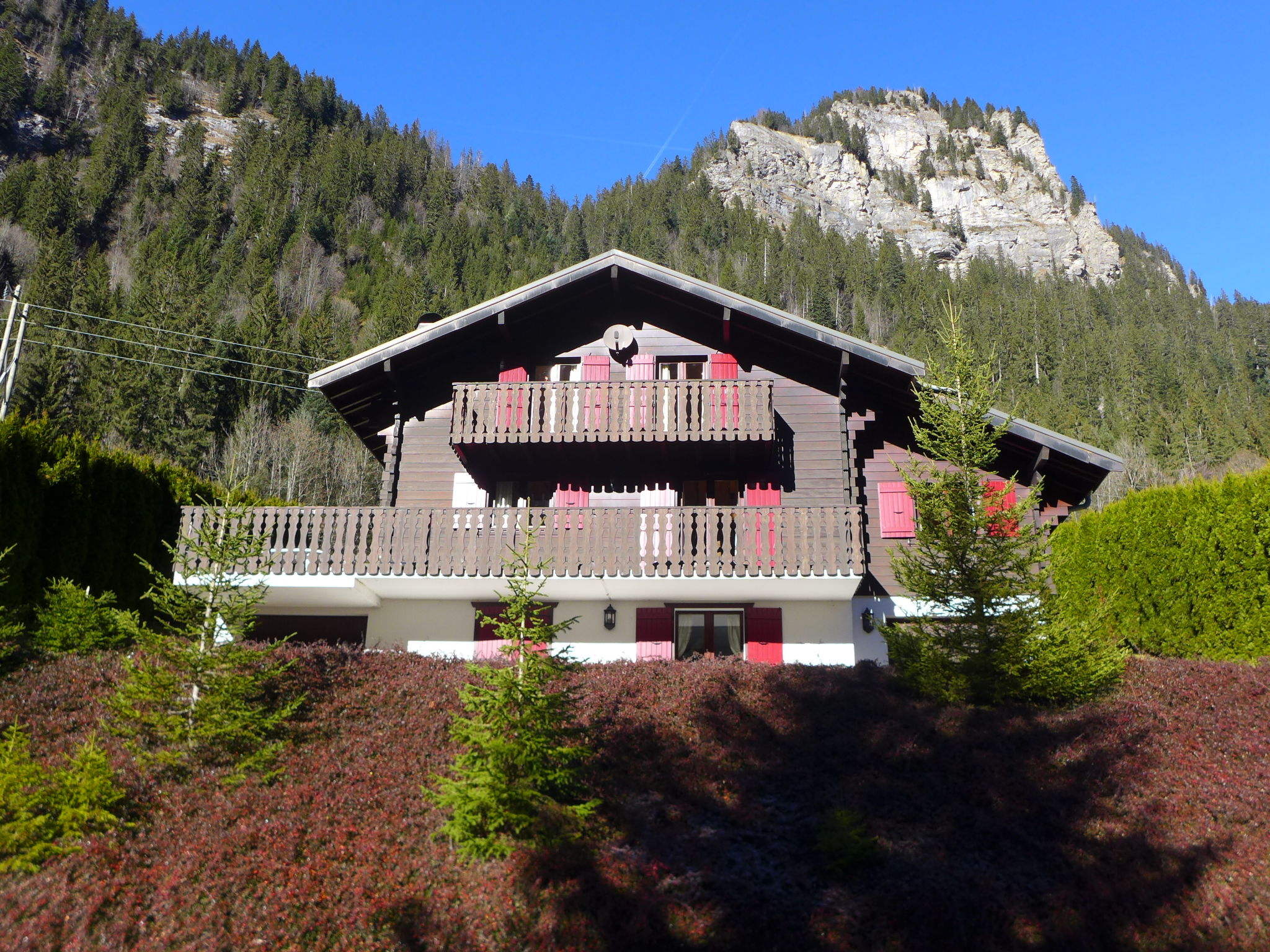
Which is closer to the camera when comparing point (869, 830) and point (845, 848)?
point (845, 848)

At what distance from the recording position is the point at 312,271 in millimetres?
94188

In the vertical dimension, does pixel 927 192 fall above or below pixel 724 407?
above

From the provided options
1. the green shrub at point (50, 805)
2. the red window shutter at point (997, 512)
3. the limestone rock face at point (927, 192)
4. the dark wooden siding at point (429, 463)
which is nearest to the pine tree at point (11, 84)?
the limestone rock face at point (927, 192)

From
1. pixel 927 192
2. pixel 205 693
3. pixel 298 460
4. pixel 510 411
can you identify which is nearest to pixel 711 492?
pixel 510 411

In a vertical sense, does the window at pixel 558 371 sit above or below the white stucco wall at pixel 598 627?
above

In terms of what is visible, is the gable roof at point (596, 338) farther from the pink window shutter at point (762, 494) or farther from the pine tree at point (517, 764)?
the pine tree at point (517, 764)

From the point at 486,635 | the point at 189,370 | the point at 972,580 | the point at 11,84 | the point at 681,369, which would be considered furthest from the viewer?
the point at 11,84

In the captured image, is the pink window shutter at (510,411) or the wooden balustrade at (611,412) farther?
the pink window shutter at (510,411)

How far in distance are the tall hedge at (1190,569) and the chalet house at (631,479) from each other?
4.20 ft

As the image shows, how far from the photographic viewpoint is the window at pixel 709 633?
17.3 m

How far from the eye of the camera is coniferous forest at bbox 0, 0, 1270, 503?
162 ft

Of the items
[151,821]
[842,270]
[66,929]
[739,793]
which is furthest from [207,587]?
[842,270]

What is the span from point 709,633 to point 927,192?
177m

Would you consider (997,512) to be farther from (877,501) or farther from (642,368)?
(642,368)
